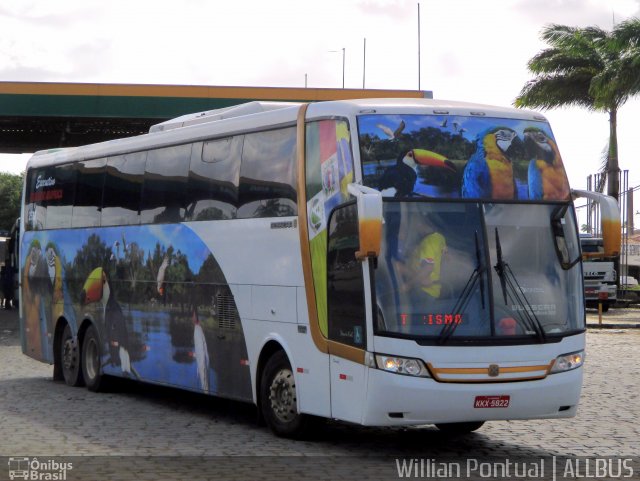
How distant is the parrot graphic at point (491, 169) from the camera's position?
451 inches

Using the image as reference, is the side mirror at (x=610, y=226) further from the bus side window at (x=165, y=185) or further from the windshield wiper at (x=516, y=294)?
the bus side window at (x=165, y=185)

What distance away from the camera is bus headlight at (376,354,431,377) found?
10828mm

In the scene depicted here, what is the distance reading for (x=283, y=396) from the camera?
494 inches

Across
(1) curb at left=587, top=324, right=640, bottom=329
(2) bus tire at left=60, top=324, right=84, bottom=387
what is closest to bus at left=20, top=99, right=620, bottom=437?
(2) bus tire at left=60, top=324, right=84, bottom=387

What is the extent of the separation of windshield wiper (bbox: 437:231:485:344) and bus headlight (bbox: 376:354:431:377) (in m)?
0.27

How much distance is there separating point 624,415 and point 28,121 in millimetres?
27668

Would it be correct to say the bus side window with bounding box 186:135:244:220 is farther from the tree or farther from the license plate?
the tree

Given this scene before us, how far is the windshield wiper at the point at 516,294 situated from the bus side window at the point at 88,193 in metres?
8.02

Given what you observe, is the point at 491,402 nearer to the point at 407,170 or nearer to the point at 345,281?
the point at 345,281

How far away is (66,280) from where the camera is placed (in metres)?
18.8

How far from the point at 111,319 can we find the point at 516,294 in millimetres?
7560

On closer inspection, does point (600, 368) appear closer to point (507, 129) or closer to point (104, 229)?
point (104, 229)

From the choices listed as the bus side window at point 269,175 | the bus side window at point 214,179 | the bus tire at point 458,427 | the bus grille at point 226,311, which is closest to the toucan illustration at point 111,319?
the bus side window at point 214,179

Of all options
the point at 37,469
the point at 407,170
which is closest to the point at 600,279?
the point at 407,170
